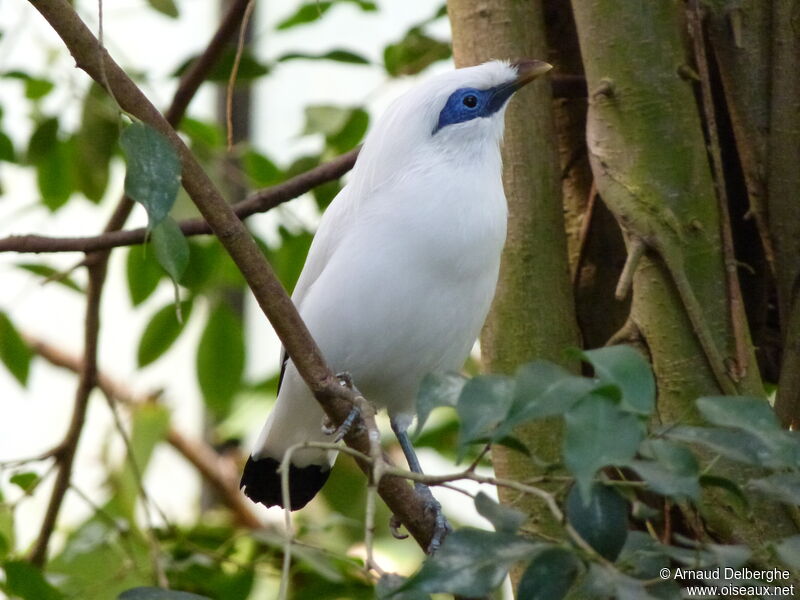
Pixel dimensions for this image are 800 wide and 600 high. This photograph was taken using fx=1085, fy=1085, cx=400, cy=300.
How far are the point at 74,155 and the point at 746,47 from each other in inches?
61.8

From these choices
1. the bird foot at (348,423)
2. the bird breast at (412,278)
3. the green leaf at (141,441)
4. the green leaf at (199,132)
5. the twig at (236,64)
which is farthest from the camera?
the green leaf at (141,441)

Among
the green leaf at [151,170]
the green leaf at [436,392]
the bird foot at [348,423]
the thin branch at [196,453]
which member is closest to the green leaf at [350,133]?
the bird foot at [348,423]

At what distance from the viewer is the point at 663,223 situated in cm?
171

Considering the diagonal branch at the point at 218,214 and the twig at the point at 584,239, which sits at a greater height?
the diagonal branch at the point at 218,214

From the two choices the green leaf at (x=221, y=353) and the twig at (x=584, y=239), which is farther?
the green leaf at (x=221, y=353)

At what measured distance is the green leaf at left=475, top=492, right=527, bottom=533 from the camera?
104 cm

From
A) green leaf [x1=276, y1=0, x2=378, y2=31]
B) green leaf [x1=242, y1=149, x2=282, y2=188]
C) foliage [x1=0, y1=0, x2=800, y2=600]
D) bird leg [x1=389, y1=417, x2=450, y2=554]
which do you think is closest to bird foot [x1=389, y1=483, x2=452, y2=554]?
bird leg [x1=389, y1=417, x2=450, y2=554]

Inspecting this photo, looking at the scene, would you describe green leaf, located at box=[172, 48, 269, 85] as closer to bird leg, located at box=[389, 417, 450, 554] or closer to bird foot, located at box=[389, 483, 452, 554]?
bird leg, located at box=[389, 417, 450, 554]

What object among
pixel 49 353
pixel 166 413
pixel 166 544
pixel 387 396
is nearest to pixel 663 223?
pixel 387 396

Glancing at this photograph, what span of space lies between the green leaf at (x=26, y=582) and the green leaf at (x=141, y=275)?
704mm

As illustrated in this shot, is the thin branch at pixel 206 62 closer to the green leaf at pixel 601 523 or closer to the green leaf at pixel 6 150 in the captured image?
the green leaf at pixel 6 150

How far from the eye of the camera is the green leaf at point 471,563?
0.98 metres

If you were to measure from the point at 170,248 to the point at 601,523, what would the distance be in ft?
1.97

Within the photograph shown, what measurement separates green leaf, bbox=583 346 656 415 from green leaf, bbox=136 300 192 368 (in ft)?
5.36
